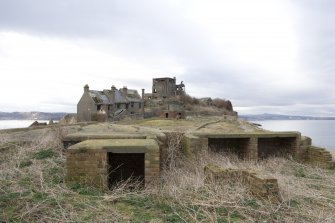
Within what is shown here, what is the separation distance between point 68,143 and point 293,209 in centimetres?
697

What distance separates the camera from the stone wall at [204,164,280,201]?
6211 millimetres

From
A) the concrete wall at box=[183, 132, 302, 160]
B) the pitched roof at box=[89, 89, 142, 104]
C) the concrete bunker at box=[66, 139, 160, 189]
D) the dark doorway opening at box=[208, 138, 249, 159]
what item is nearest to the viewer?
the concrete bunker at box=[66, 139, 160, 189]

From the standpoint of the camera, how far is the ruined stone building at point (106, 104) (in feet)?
148

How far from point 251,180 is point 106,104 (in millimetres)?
41420

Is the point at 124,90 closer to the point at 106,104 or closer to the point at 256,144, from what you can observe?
the point at 106,104

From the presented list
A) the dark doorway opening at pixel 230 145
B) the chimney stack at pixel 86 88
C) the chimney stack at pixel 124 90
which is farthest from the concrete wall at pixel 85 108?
the dark doorway opening at pixel 230 145

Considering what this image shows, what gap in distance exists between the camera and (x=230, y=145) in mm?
13812

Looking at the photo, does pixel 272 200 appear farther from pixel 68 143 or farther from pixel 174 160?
pixel 68 143

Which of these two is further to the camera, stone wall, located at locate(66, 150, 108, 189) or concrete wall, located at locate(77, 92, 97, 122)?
concrete wall, located at locate(77, 92, 97, 122)

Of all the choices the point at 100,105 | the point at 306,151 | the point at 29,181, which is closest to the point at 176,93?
the point at 100,105

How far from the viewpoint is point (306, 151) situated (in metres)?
13.6

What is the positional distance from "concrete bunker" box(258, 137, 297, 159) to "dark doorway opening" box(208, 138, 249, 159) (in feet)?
2.84

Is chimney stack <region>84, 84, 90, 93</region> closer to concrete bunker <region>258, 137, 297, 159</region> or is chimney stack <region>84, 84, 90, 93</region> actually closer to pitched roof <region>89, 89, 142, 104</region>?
pitched roof <region>89, 89, 142, 104</region>

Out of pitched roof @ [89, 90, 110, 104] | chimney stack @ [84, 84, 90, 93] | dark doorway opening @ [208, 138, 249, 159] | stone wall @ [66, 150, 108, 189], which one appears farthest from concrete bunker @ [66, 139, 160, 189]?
chimney stack @ [84, 84, 90, 93]
